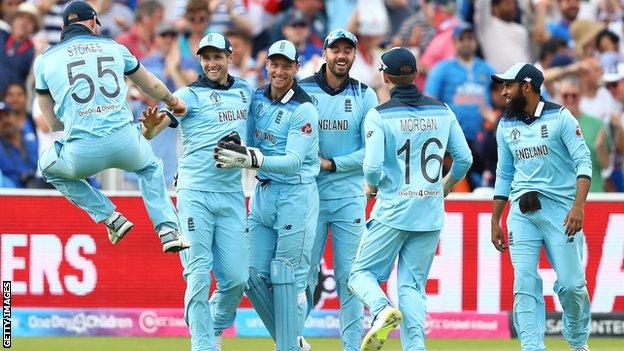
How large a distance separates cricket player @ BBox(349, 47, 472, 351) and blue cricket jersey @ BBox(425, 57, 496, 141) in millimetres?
6881

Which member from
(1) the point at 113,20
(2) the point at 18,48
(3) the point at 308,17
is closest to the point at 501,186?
(3) the point at 308,17

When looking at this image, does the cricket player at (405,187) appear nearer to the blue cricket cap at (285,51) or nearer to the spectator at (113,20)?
the blue cricket cap at (285,51)

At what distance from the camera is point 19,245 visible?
663 inches

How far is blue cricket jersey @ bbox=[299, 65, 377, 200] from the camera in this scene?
1380 cm

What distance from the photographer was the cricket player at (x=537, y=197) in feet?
42.9

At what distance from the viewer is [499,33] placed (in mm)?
21562

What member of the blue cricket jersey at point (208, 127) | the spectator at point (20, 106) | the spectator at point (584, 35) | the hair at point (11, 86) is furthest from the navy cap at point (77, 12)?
the spectator at point (584, 35)

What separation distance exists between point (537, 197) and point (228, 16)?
9.24m

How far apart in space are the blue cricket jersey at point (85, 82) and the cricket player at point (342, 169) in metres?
2.08

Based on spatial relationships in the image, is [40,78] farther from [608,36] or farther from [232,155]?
[608,36]

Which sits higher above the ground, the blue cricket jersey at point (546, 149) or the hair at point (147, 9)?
the hair at point (147, 9)

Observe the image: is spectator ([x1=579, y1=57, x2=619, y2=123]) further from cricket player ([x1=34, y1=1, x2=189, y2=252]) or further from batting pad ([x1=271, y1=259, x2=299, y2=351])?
cricket player ([x1=34, y1=1, x2=189, y2=252])

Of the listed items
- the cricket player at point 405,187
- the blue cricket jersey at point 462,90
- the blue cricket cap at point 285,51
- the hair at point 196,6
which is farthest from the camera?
the hair at point 196,6

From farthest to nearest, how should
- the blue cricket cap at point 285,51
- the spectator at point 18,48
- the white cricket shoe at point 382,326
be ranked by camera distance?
1. the spectator at point 18,48
2. the blue cricket cap at point 285,51
3. the white cricket shoe at point 382,326
